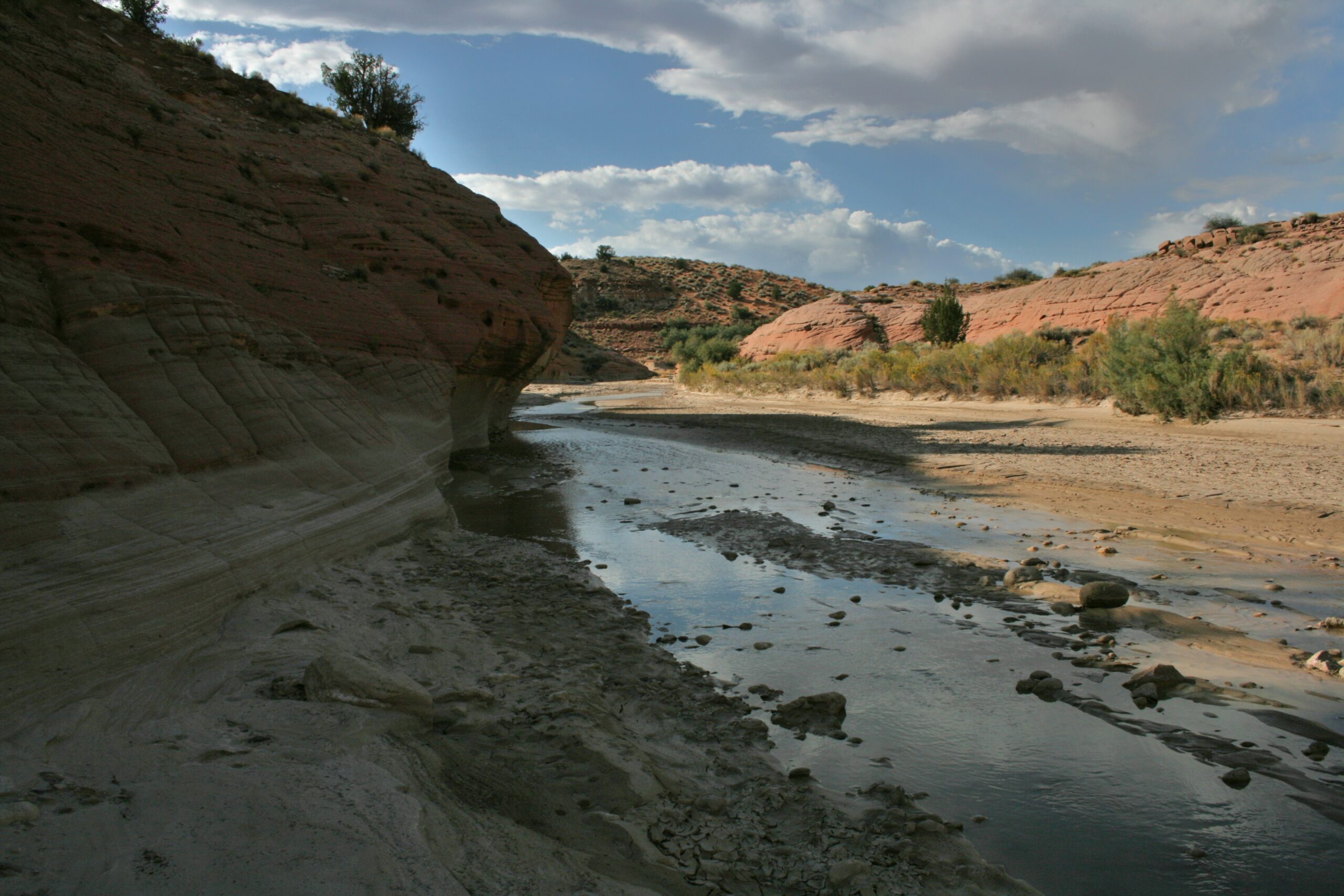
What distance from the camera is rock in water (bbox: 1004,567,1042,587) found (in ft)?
24.4

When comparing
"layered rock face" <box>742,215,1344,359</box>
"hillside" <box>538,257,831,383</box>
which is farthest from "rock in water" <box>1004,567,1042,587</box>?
"hillside" <box>538,257,831,383</box>

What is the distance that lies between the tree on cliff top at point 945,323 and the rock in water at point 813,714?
4003 cm

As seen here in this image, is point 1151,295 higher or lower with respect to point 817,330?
higher

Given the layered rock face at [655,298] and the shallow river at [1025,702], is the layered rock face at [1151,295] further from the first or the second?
the shallow river at [1025,702]

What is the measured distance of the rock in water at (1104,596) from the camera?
6.70 meters

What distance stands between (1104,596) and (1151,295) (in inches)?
1420

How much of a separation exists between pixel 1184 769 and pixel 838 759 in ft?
6.20

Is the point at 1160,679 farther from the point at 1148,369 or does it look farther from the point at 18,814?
the point at 1148,369

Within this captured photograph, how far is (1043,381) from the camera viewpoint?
24438 millimetres

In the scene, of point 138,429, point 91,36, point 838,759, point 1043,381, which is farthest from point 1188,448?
point 91,36

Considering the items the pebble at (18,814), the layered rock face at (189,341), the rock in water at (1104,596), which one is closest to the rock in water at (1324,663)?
the rock in water at (1104,596)

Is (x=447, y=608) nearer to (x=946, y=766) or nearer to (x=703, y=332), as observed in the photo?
(x=946, y=766)

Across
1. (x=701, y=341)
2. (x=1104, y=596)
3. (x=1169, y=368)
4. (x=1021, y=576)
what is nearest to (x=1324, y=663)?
(x=1104, y=596)

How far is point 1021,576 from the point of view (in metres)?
7.50
